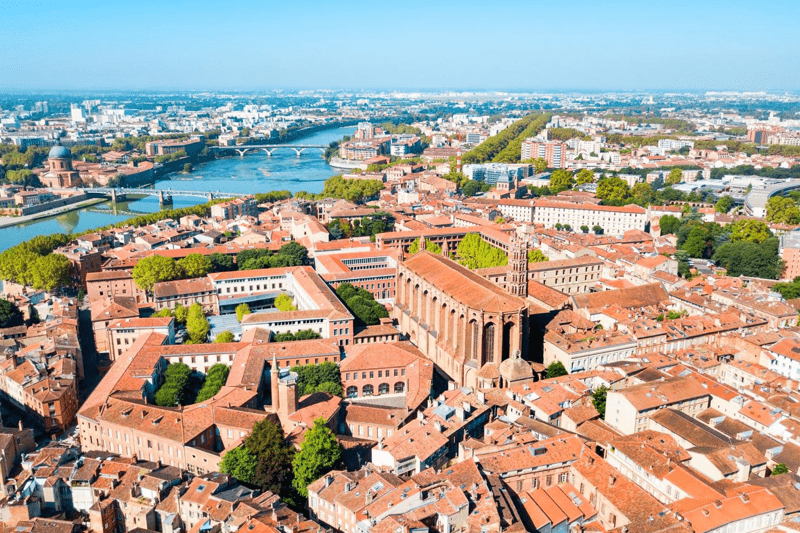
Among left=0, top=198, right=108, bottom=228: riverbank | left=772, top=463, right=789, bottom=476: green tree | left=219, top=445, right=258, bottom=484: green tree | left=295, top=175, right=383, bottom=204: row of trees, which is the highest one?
left=295, top=175, right=383, bottom=204: row of trees

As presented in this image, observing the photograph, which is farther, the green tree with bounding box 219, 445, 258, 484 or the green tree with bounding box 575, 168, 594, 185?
the green tree with bounding box 575, 168, 594, 185

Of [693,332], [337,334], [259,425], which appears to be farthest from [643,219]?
[259,425]

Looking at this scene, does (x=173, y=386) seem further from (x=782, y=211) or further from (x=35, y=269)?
(x=782, y=211)

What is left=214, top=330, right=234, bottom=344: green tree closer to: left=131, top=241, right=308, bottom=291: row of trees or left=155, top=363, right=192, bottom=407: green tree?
left=155, top=363, right=192, bottom=407: green tree

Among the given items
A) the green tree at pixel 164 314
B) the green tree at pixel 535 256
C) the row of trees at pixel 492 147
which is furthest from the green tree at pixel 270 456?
the row of trees at pixel 492 147

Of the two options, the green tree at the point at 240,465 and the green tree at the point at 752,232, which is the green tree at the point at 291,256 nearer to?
the green tree at the point at 240,465

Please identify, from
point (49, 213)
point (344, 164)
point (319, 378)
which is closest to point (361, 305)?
point (319, 378)

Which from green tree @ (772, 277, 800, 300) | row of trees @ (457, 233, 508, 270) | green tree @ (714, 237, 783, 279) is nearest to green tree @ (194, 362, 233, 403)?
row of trees @ (457, 233, 508, 270)
